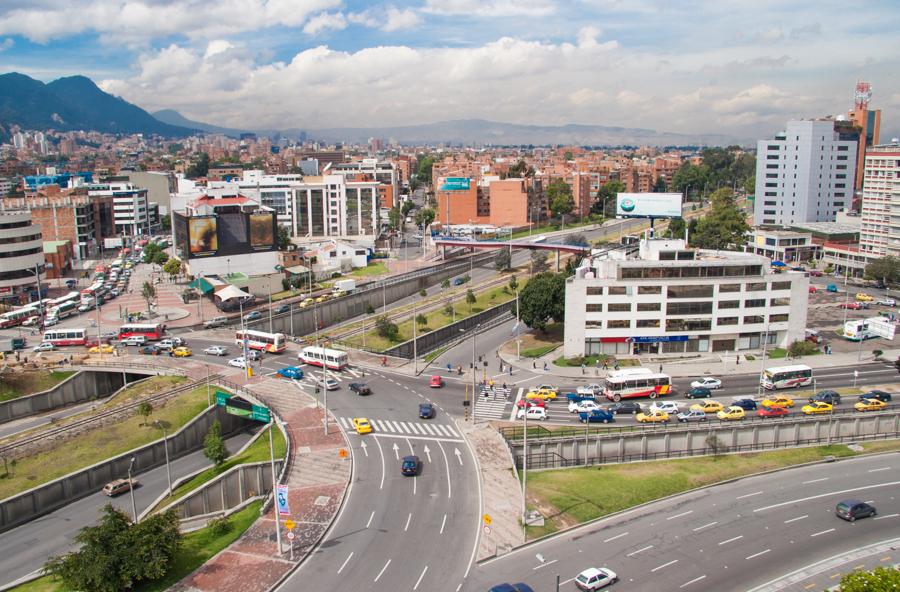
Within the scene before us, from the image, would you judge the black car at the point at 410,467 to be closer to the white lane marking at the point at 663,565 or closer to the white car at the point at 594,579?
the white car at the point at 594,579

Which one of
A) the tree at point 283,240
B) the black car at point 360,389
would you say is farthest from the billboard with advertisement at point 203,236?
the black car at point 360,389

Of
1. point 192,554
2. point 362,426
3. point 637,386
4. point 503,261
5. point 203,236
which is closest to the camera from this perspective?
point 192,554

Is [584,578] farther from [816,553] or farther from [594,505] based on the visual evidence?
[816,553]

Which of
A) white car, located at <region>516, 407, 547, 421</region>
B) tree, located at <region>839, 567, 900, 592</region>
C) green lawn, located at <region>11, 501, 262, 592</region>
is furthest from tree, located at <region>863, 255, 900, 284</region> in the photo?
green lawn, located at <region>11, 501, 262, 592</region>

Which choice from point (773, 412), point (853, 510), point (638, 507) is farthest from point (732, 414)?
point (638, 507)

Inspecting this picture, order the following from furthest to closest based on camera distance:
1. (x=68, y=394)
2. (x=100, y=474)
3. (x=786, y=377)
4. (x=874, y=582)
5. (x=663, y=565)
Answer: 1. (x=68, y=394)
2. (x=786, y=377)
3. (x=100, y=474)
4. (x=663, y=565)
5. (x=874, y=582)

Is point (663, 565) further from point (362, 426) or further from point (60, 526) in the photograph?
point (60, 526)

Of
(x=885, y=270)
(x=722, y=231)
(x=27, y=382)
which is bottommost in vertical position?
(x=27, y=382)
